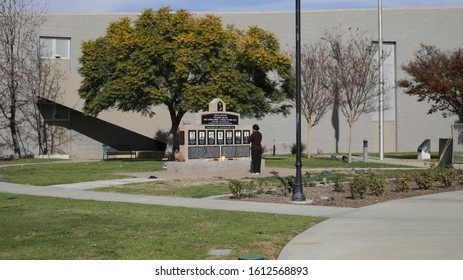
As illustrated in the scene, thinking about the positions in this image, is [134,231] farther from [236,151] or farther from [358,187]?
[236,151]

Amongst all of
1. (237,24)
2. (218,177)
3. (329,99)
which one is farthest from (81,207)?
(237,24)

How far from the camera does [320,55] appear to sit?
137ft

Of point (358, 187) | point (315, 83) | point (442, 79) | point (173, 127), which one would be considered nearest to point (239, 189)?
point (358, 187)

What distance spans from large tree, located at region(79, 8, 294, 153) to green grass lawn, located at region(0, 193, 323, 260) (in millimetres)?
17925

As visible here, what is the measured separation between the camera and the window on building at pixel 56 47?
4412 centimetres

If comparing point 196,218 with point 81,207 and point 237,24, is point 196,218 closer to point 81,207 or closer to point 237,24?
point 81,207

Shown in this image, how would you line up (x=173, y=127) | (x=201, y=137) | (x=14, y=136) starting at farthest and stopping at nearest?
1. (x=14, y=136)
2. (x=173, y=127)
3. (x=201, y=137)

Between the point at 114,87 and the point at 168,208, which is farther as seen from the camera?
the point at 114,87

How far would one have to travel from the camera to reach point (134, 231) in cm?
1066

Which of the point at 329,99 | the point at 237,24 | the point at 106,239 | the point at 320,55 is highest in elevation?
the point at 237,24

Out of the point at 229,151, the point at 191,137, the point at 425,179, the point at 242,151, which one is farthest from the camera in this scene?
the point at 242,151

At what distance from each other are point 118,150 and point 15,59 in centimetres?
914

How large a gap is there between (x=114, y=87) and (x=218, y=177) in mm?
10888

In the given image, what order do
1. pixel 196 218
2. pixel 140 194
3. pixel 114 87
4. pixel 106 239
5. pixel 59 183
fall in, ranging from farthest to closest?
1. pixel 114 87
2. pixel 59 183
3. pixel 140 194
4. pixel 196 218
5. pixel 106 239
